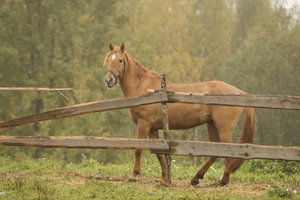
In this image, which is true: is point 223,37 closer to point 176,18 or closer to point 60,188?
point 176,18

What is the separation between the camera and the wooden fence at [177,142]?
8234 mm

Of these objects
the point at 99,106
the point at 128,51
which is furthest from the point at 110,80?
the point at 128,51

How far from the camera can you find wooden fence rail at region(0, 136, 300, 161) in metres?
8.17

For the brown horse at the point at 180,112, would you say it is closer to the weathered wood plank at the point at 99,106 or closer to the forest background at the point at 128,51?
the weathered wood plank at the point at 99,106

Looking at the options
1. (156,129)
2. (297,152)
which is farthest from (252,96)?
(156,129)

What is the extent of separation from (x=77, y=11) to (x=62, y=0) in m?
1.51

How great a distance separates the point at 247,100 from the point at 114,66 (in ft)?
11.2

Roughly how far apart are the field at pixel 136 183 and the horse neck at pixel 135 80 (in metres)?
1.75

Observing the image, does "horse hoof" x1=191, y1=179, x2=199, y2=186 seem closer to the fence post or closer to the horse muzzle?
the fence post

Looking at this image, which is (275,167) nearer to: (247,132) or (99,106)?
(247,132)

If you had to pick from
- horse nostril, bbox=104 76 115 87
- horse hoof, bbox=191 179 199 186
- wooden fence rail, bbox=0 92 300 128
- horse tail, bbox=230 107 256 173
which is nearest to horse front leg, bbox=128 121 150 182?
horse nostril, bbox=104 76 115 87

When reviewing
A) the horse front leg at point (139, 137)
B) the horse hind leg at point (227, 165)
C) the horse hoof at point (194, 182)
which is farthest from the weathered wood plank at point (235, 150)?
the horse front leg at point (139, 137)

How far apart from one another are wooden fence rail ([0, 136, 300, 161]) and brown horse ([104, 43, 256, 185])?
1228mm

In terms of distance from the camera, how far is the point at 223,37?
1738 inches
